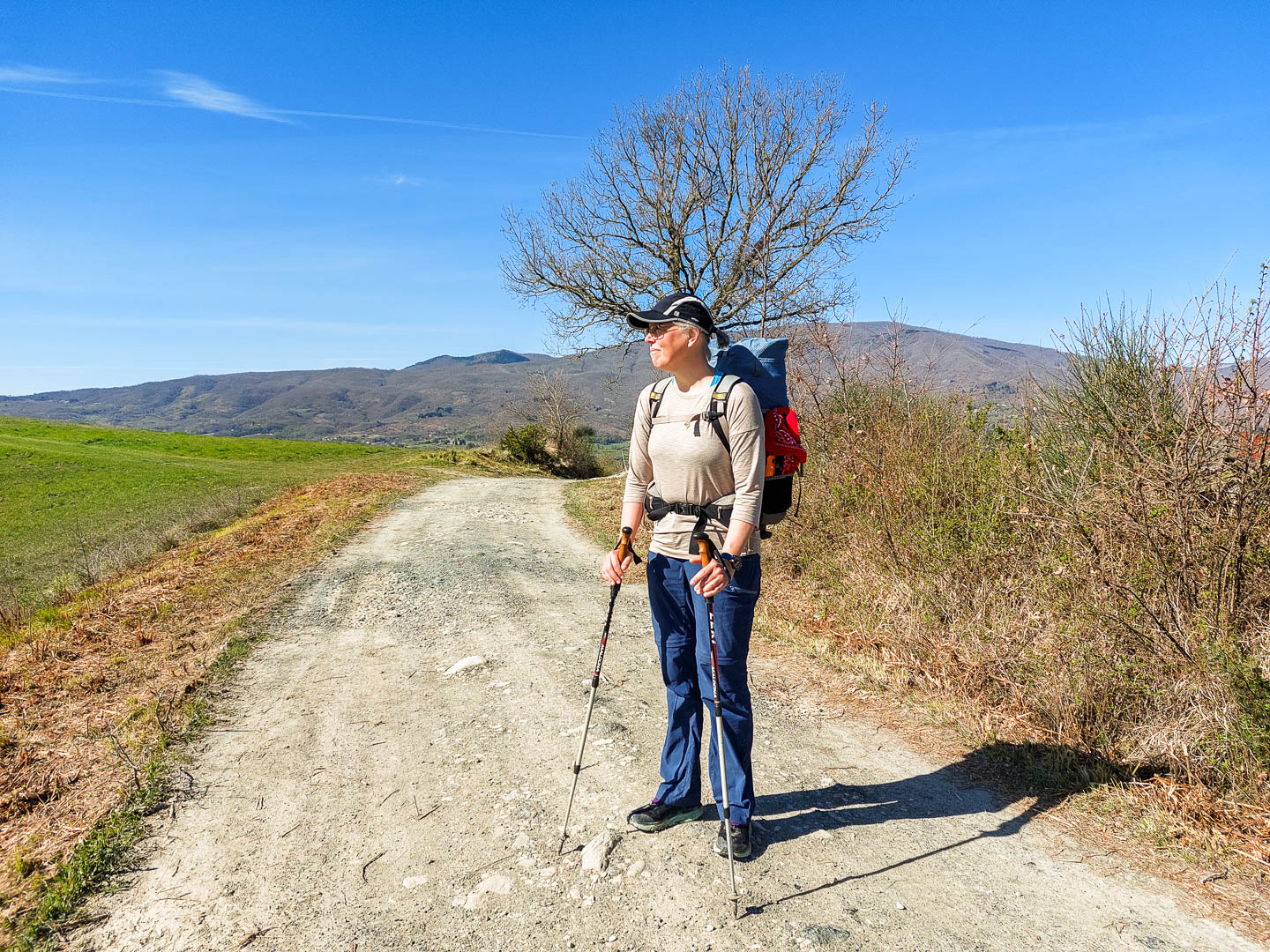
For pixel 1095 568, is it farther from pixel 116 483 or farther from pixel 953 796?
pixel 116 483

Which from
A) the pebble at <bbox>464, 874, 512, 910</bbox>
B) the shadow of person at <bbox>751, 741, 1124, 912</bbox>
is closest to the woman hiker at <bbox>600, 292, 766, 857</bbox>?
the shadow of person at <bbox>751, 741, 1124, 912</bbox>

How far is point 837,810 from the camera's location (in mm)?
3928

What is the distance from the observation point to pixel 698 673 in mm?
3670

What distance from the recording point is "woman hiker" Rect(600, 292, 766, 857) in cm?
325

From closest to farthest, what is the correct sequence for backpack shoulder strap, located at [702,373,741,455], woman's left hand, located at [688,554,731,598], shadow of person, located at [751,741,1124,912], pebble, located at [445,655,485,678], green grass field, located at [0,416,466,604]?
woman's left hand, located at [688,554,731,598], backpack shoulder strap, located at [702,373,741,455], shadow of person, located at [751,741,1124,912], pebble, located at [445,655,485,678], green grass field, located at [0,416,466,604]

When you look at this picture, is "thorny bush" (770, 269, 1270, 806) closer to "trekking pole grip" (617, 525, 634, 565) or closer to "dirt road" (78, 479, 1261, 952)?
"dirt road" (78, 479, 1261, 952)

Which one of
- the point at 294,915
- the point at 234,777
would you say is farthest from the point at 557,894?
the point at 234,777

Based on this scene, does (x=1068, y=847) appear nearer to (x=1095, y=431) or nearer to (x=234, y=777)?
(x=1095, y=431)

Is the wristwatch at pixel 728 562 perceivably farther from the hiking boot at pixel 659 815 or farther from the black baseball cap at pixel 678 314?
the hiking boot at pixel 659 815

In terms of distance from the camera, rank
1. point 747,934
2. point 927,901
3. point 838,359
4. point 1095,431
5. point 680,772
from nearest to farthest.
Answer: point 747,934 → point 927,901 → point 680,772 → point 1095,431 → point 838,359

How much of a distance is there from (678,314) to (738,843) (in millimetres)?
2577

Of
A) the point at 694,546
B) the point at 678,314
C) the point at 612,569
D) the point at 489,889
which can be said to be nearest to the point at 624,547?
the point at 612,569

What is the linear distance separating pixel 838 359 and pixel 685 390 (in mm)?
5939

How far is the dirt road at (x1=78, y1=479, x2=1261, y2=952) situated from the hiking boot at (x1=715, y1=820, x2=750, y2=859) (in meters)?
0.07
